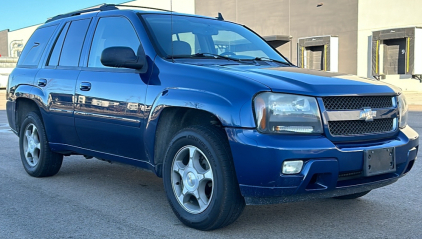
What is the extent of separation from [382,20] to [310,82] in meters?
23.6

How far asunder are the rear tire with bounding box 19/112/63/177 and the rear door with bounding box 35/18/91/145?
187 millimetres

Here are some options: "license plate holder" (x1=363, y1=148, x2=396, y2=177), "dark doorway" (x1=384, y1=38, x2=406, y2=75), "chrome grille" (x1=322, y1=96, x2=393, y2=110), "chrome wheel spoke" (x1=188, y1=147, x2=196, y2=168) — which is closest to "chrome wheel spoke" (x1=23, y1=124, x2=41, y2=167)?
"chrome wheel spoke" (x1=188, y1=147, x2=196, y2=168)

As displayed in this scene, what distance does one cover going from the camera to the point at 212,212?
12.8 ft

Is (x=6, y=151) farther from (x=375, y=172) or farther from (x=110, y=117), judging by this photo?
(x=375, y=172)

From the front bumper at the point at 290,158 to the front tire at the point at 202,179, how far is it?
5.1 inches

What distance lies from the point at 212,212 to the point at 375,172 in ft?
3.90

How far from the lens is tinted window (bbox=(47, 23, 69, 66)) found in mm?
6016

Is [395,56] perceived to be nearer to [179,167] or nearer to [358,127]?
[358,127]

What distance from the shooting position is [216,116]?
384 centimetres

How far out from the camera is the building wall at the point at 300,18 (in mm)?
27469

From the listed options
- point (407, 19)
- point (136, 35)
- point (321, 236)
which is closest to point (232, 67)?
point (136, 35)

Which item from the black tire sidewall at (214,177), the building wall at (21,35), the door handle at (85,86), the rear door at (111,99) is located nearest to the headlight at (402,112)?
the black tire sidewall at (214,177)

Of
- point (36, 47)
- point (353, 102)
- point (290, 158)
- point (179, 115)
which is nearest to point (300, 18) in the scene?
point (36, 47)

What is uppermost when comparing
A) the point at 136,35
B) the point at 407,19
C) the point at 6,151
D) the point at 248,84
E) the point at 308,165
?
the point at 407,19
